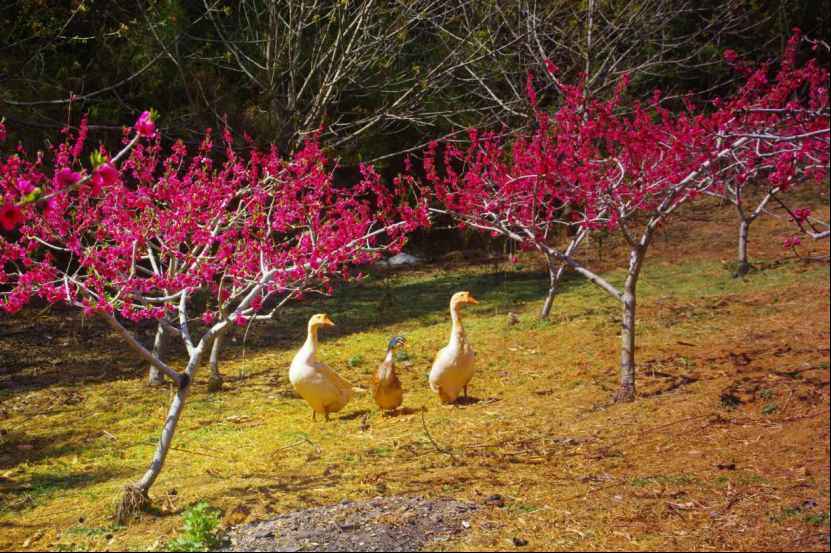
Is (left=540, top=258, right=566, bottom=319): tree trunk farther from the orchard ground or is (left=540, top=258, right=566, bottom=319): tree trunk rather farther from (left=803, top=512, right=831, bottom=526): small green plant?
(left=803, top=512, right=831, bottom=526): small green plant

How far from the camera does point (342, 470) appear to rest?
4918 mm

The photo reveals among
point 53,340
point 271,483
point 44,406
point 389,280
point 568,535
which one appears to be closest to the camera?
point 568,535

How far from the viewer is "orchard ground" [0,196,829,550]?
12.8ft

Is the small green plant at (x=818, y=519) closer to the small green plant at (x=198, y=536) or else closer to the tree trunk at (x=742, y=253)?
the small green plant at (x=198, y=536)

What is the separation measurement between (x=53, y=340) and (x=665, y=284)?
310 inches

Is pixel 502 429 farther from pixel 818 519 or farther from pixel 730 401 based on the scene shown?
pixel 818 519

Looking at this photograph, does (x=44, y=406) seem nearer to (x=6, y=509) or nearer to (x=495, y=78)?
(x=6, y=509)

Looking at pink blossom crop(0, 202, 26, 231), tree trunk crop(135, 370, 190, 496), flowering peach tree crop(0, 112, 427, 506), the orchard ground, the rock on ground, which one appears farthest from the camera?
flowering peach tree crop(0, 112, 427, 506)

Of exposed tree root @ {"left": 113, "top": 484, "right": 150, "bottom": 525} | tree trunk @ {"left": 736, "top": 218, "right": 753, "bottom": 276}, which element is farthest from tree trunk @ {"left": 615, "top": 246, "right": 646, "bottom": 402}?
tree trunk @ {"left": 736, "top": 218, "right": 753, "bottom": 276}

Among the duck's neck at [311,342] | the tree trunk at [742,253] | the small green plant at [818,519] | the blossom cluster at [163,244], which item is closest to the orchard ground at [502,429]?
the small green plant at [818,519]

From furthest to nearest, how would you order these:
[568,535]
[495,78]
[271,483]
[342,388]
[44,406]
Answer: [495,78] < [44,406] < [342,388] < [271,483] < [568,535]

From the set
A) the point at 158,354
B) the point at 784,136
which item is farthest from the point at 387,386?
the point at 784,136

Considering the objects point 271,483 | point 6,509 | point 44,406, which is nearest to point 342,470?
point 271,483

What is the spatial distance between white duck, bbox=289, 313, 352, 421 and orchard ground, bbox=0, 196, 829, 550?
0.19 metres
